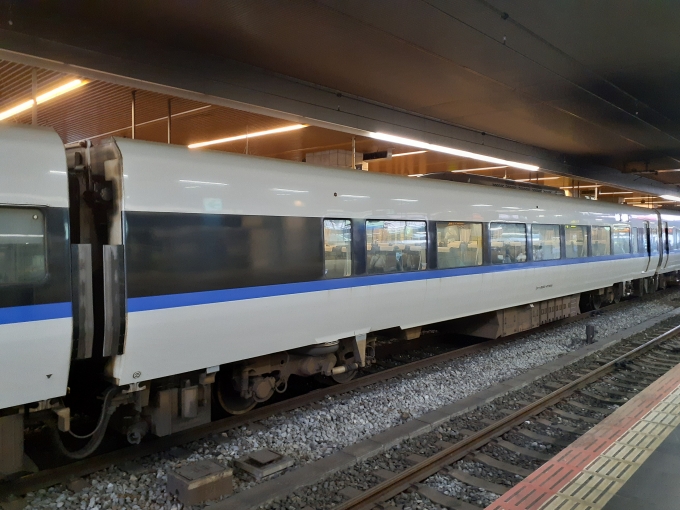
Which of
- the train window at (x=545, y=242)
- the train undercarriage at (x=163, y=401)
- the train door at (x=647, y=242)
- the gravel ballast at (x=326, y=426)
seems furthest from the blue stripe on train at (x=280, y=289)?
the train door at (x=647, y=242)

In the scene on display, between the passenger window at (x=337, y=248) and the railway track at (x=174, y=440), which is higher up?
the passenger window at (x=337, y=248)

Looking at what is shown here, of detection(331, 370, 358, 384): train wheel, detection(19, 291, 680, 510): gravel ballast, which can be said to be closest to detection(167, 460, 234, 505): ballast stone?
detection(19, 291, 680, 510): gravel ballast

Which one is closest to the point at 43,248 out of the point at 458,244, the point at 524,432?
the point at 524,432

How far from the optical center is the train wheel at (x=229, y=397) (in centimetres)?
580

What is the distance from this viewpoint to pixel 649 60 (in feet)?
23.0

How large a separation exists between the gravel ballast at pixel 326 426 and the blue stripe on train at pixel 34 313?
1572mm

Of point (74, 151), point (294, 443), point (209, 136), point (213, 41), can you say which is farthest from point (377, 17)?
point (209, 136)

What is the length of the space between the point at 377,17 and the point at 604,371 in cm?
665

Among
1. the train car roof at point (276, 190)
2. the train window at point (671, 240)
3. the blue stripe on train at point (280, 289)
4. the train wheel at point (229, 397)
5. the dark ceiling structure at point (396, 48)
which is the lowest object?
the train wheel at point (229, 397)

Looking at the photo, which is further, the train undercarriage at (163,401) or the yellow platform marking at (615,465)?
the train undercarriage at (163,401)

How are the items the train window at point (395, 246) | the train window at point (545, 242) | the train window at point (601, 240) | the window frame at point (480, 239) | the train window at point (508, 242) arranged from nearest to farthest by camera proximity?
the train window at point (395, 246) < the window frame at point (480, 239) < the train window at point (508, 242) < the train window at point (545, 242) < the train window at point (601, 240)

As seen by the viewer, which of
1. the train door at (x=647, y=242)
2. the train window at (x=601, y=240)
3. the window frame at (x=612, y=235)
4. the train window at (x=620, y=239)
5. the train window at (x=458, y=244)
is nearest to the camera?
the train window at (x=458, y=244)

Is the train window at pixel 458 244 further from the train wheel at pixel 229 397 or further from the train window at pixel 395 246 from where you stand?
the train wheel at pixel 229 397

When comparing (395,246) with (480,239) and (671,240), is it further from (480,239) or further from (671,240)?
(671,240)
